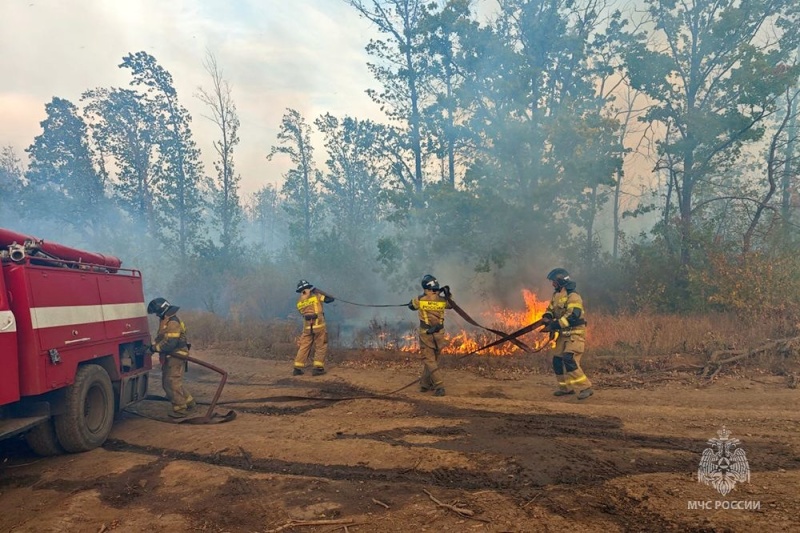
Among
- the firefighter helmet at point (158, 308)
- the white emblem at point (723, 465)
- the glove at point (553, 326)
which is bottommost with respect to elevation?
the white emblem at point (723, 465)

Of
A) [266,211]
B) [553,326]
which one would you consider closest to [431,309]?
[553,326]

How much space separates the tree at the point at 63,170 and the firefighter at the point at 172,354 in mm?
23715

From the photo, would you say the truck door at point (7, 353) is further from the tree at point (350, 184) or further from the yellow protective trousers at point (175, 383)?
the tree at point (350, 184)

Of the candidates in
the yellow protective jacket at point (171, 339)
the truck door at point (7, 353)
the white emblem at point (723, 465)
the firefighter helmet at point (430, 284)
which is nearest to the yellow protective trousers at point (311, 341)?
the yellow protective jacket at point (171, 339)

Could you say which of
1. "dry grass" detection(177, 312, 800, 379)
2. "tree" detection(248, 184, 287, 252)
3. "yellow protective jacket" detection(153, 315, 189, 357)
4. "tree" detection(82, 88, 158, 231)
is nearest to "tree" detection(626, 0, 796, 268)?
"dry grass" detection(177, 312, 800, 379)

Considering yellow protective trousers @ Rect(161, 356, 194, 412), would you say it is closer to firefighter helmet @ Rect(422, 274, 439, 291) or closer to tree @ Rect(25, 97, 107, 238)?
firefighter helmet @ Rect(422, 274, 439, 291)

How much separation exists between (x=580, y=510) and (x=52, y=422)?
241 inches

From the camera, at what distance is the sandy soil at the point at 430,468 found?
3984 millimetres

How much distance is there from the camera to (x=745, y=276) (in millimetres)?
12281

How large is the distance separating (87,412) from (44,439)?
57cm

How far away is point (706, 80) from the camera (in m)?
16.8

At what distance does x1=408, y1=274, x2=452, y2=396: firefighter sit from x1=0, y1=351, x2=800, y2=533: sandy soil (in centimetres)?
41

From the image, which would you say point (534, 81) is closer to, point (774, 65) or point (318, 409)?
point (774, 65)

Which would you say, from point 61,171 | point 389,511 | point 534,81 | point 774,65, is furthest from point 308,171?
point 389,511
